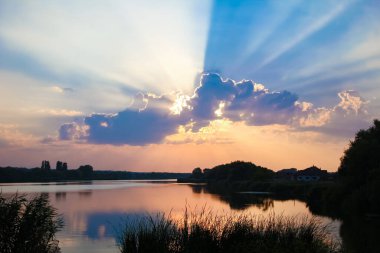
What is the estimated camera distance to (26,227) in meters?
16.1

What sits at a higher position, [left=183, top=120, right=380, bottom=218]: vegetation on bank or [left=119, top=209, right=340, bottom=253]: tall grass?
[left=183, top=120, right=380, bottom=218]: vegetation on bank

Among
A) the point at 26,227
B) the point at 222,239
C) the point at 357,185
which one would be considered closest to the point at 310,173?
the point at 357,185

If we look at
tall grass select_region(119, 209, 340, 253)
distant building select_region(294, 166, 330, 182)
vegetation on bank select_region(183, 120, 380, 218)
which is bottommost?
tall grass select_region(119, 209, 340, 253)

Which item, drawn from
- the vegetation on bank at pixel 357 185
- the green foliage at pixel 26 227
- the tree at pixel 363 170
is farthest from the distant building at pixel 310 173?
the green foliage at pixel 26 227

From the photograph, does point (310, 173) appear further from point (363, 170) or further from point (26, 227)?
point (26, 227)

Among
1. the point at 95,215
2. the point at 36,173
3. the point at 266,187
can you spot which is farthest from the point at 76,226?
the point at 36,173

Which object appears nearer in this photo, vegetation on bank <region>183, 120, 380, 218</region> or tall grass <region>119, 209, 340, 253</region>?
tall grass <region>119, 209, 340, 253</region>

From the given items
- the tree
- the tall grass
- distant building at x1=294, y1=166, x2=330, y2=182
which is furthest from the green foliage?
distant building at x1=294, y1=166, x2=330, y2=182

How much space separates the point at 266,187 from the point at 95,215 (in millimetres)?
76029

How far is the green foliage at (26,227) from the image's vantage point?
15727mm

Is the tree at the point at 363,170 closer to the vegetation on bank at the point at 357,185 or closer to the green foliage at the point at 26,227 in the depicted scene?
the vegetation on bank at the point at 357,185

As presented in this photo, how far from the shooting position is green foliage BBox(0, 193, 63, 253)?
1573 centimetres

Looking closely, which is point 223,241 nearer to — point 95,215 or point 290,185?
point 95,215

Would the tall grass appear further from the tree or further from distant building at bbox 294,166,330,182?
distant building at bbox 294,166,330,182
